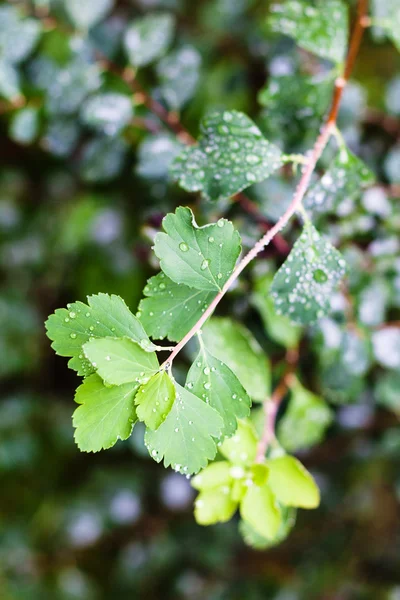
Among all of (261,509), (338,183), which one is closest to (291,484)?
(261,509)

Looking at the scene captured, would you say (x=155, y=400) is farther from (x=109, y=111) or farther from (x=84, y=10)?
(x=84, y=10)

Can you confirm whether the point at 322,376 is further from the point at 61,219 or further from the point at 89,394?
the point at 61,219

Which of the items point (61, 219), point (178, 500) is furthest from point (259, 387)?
point (61, 219)

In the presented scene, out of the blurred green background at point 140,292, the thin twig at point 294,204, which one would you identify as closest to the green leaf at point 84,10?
the blurred green background at point 140,292

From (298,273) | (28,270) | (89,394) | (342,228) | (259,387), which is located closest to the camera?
(89,394)

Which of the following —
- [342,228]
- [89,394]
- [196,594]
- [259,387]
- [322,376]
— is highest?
[89,394]

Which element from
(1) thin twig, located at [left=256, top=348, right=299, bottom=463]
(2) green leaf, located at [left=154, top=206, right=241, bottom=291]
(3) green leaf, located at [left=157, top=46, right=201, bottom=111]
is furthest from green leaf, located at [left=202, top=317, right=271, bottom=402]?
(3) green leaf, located at [left=157, top=46, right=201, bottom=111]

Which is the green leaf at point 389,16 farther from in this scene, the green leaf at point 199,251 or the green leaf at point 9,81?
the green leaf at point 9,81

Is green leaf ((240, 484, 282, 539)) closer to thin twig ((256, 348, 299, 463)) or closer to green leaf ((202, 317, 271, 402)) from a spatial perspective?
thin twig ((256, 348, 299, 463))
